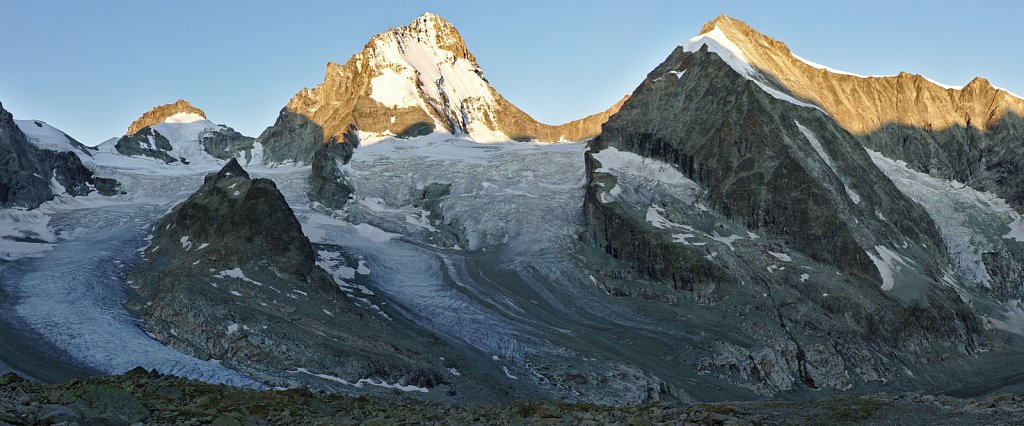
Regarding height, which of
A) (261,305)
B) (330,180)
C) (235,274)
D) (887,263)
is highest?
(330,180)

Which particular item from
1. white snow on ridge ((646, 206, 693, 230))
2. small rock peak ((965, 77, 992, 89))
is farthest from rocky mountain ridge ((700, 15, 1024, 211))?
white snow on ridge ((646, 206, 693, 230))

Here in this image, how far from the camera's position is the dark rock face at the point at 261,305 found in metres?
82.6

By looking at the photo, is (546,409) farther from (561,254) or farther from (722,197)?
(722,197)

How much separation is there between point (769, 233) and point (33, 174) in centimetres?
12317

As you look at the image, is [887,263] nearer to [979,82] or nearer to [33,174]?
[979,82]

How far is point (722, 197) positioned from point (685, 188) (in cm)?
729

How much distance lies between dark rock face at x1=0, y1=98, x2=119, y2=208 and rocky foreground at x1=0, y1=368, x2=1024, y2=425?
125m

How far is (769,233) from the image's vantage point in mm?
145500

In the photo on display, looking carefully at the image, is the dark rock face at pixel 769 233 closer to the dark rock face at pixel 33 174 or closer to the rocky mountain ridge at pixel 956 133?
the rocky mountain ridge at pixel 956 133

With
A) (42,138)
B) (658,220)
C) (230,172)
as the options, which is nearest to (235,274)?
(230,172)

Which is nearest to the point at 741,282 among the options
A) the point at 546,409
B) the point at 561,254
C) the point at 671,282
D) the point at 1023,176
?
the point at 671,282

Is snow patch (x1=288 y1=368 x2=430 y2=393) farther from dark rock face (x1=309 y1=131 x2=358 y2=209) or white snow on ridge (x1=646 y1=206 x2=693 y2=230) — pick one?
dark rock face (x1=309 y1=131 x2=358 y2=209)

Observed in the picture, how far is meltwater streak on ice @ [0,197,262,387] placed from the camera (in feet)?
245

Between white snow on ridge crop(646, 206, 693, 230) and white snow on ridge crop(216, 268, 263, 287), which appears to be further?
white snow on ridge crop(646, 206, 693, 230)
